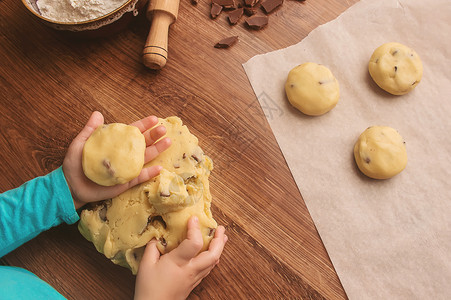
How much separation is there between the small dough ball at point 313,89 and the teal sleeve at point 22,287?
29.8 inches

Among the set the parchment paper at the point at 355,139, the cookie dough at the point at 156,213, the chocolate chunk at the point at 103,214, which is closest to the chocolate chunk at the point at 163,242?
the cookie dough at the point at 156,213

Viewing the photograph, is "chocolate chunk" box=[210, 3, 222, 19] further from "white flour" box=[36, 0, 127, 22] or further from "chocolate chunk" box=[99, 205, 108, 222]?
"chocolate chunk" box=[99, 205, 108, 222]

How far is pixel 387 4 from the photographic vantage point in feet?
3.52

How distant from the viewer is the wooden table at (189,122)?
2.92 feet

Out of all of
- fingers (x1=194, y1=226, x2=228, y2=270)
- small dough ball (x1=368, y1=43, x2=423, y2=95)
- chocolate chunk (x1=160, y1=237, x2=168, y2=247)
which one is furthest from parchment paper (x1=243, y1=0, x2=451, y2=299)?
chocolate chunk (x1=160, y1=237, x2=168, y2=247)

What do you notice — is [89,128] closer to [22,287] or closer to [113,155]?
[113,155]

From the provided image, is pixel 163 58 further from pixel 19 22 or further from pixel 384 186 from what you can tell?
pixel 384 186

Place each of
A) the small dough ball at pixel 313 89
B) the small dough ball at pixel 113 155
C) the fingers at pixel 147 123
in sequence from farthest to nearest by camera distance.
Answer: the small dough ball at pixel 313 89 → the fingers at pixel 147 123 → the small dough ball at pixel 113 155

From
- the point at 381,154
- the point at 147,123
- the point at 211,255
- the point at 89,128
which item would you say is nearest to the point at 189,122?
the point at 147,123

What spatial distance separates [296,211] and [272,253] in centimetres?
13

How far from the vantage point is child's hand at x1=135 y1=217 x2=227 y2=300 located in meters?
0.76

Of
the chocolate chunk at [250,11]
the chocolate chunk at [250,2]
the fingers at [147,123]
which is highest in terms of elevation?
the chocolate chunk at [250,2]

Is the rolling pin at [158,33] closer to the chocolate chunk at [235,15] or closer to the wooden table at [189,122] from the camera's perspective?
the wooden table at [189,122]

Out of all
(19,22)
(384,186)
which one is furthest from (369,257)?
(19,22)
